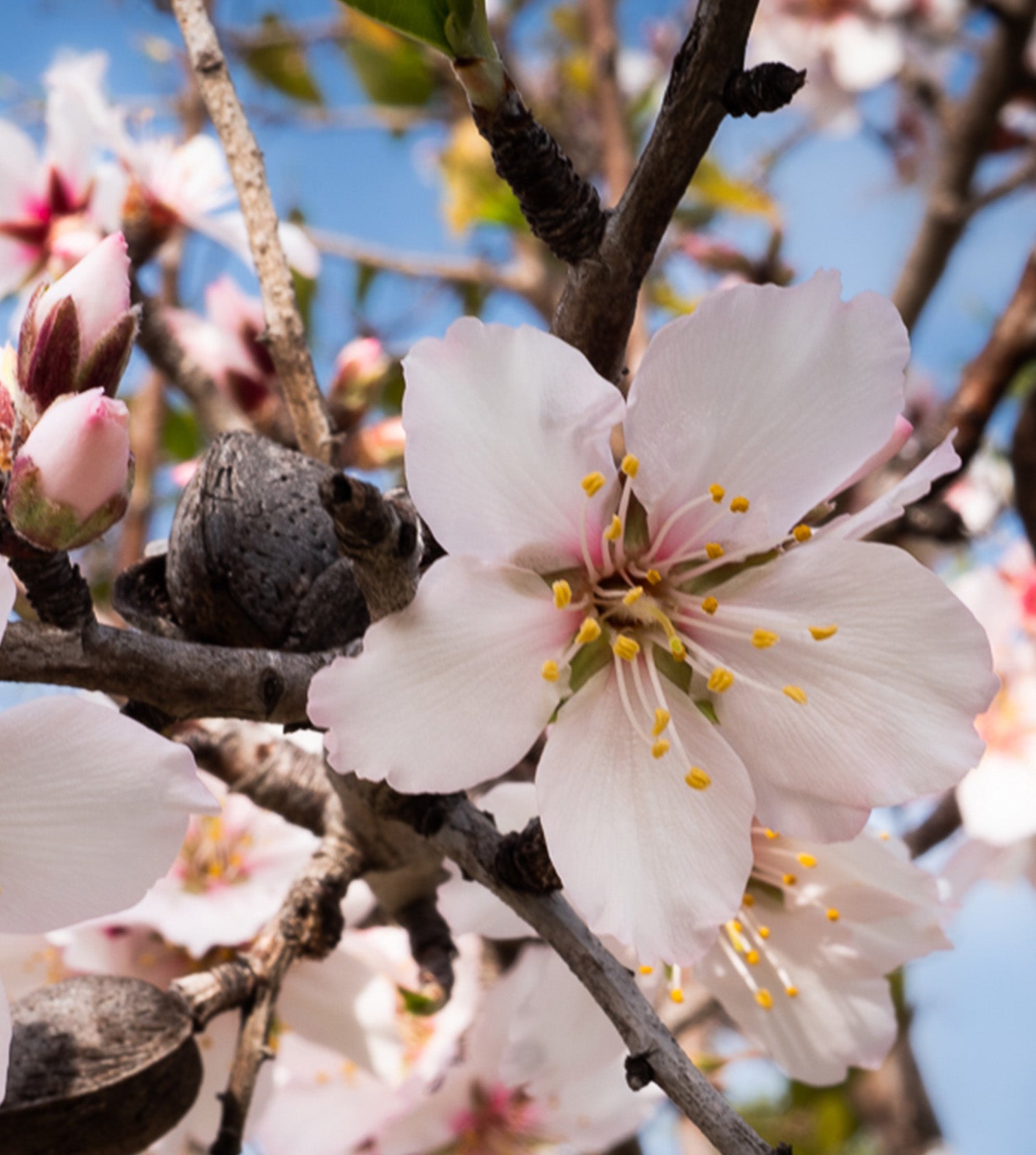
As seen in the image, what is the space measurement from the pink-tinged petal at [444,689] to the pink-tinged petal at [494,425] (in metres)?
0.02

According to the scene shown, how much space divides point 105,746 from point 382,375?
25.6 inches

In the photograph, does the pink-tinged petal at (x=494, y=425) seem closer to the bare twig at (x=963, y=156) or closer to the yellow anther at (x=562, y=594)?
the yellow anther at (x=562, y=594)

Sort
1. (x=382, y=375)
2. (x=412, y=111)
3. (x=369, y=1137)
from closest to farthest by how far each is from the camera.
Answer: (x=369, y=1137) < (x=382, y=375) < (x=412, y=111)

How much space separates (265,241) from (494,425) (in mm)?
315

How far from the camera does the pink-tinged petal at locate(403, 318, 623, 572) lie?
42 centimetres

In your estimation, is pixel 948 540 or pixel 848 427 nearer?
pixel 848 427

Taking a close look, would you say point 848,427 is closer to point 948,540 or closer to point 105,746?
point 105,746

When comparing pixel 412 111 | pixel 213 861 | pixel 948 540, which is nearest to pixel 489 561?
pixel 213 861

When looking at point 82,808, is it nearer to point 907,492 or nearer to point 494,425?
point 494,425

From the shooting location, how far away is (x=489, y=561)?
439mm

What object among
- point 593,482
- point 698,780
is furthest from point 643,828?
point 593,482

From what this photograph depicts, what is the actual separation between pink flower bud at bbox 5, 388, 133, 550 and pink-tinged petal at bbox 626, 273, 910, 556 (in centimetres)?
19

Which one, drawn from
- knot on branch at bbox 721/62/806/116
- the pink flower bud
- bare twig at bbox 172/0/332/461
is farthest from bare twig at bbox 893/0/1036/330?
the pink flower bud

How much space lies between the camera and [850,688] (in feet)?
1.48
